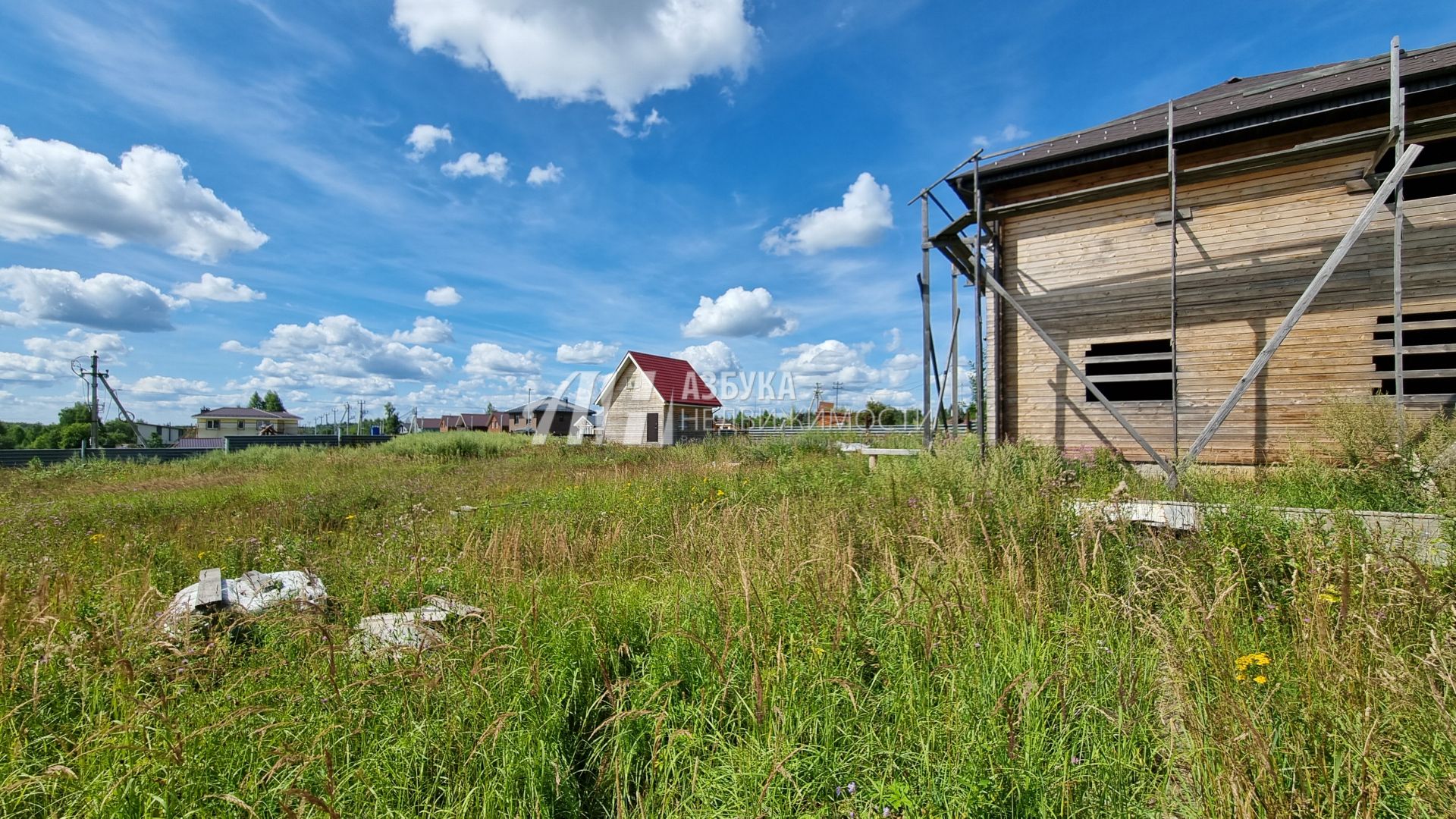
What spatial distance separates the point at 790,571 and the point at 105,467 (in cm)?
1920

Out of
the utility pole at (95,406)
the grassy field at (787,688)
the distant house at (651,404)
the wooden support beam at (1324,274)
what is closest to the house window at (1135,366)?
the wooden support beam at (1324,274)

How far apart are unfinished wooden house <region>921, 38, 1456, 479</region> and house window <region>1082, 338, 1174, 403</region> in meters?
0.04

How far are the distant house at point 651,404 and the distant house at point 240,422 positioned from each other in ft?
162

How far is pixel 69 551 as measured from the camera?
470cm

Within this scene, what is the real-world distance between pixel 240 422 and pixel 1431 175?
82.1 m

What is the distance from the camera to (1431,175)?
7516mm

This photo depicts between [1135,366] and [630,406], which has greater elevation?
[1135,366]

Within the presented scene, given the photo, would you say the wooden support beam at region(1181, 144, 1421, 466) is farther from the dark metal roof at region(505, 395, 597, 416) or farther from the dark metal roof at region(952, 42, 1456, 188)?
the dark metal roof at region(505, 395, 597, 416)

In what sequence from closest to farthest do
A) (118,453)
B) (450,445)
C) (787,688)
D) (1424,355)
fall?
1. (787,688)
2. (1424,355)
3. (118,453)
4. (450,445)

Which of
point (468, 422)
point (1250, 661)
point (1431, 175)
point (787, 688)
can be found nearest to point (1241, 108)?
point (1431, 175)

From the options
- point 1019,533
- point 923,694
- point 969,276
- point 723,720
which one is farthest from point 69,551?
point 969,276

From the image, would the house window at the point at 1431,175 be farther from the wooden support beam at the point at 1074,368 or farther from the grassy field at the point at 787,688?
the grassy field at the point at 787,688

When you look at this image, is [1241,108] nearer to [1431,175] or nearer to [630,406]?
[1431,175]

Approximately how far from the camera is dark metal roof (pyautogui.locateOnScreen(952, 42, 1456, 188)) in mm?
7227
